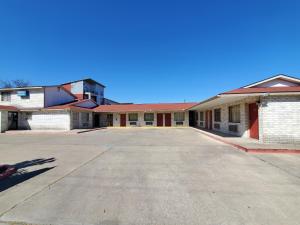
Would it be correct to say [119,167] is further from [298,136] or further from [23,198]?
[298,136]

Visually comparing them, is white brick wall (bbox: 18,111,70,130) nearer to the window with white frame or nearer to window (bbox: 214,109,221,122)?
the window with white frame

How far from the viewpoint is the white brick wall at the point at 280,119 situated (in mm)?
8797

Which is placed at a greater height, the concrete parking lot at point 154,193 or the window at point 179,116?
the window at point 179,116

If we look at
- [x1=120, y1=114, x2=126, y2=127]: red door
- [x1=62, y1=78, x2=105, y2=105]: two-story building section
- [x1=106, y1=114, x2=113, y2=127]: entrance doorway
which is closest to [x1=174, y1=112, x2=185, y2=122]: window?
[x1=120, y1=114, x2=126, y2=127]: red door

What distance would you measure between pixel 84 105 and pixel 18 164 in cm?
2072

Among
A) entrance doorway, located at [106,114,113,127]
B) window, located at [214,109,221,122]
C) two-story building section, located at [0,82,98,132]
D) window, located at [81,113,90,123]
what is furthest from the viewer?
entrance doorway, located at [106,114,113,127]

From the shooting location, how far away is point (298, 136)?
8.75 meters

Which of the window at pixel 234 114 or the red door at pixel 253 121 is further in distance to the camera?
the window at pixel 234 114

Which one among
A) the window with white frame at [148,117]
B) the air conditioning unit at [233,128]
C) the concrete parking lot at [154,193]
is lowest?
the concrete parking lot at [154,193]

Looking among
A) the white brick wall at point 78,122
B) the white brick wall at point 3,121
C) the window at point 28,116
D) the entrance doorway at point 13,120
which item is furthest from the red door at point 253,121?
the entrance doorway at point 13,120

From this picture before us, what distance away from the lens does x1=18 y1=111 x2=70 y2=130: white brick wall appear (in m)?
20.1

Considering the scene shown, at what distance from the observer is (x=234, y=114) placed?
1294cm

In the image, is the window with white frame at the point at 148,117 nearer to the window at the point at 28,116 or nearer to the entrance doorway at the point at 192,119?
the entrance doorway at the point at 192,119

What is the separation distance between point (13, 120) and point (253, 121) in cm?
2635
